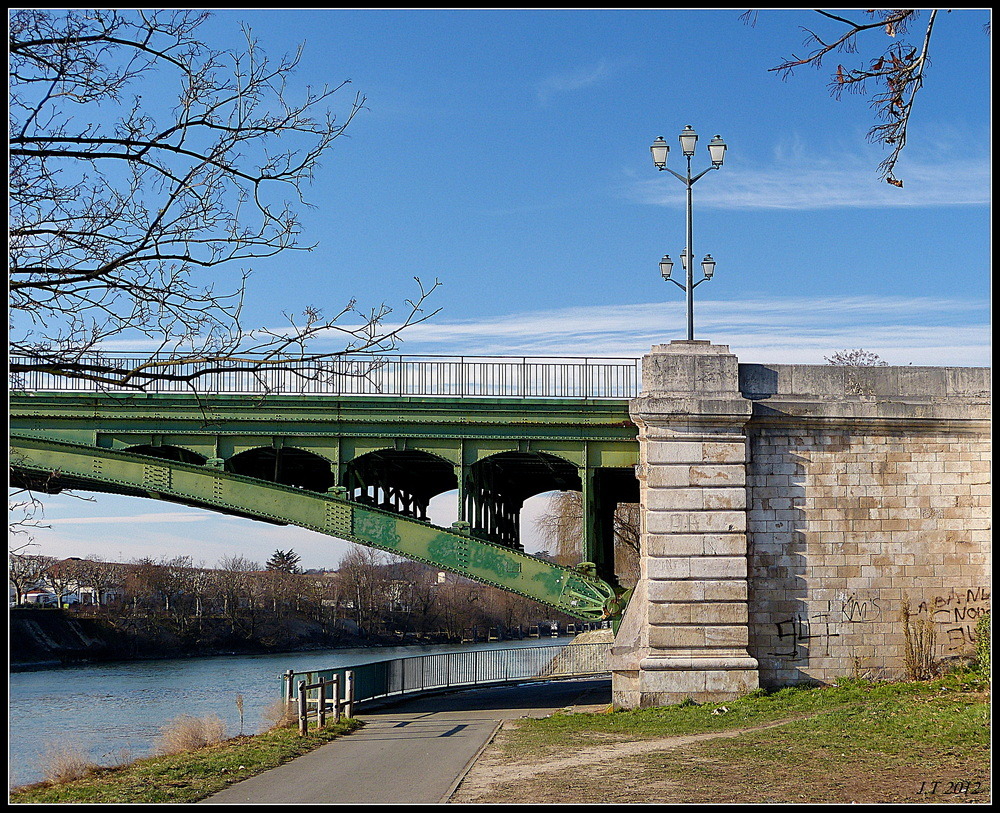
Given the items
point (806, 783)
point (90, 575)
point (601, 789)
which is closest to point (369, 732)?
point (601, 789)

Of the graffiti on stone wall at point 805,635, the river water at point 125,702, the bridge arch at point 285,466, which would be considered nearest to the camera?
the graffiti on stone wall at point 805,635

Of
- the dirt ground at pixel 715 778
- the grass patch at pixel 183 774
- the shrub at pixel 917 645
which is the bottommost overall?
the grass patch at pixel 183 774

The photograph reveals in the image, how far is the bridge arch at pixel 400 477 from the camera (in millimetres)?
20641

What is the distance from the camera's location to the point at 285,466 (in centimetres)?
2486

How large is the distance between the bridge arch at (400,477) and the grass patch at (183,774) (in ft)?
20.9

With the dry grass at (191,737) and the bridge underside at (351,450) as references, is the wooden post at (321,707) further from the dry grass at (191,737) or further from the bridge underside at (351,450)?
the bridge underside at (351,450)

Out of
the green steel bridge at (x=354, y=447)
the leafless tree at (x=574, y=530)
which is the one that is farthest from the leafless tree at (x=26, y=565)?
the leafless tree at (x=574, y=530)

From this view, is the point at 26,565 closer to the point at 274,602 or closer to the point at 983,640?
the point at 983,640

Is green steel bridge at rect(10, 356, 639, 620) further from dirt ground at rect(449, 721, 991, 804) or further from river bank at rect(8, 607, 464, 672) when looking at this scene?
river bank at rect(8, 607, 464, 672)

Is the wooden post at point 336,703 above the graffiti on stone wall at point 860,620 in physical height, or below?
below

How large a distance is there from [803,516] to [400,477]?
11026 millimetres

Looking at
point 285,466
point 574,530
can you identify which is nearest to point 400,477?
point 285,466

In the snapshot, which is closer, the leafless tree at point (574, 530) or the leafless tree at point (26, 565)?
Result: the leafless tree at point (26, 565)

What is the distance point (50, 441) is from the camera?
788 inches
